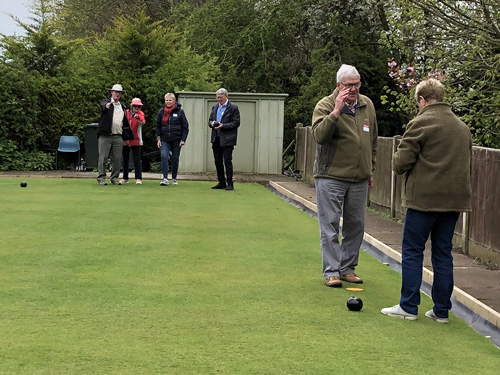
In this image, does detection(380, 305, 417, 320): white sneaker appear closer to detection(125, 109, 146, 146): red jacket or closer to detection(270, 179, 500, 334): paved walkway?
detection(270, 179, 500, 334): paved walkway

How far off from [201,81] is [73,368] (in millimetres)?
19320

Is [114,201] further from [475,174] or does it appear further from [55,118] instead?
[55,118]

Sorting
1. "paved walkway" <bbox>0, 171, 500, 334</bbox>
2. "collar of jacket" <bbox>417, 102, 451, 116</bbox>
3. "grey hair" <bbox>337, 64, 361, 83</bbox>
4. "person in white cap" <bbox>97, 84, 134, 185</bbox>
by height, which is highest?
"grey hair" <bbox>337, 64, 361, 83</bbox>

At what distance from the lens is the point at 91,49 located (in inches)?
989

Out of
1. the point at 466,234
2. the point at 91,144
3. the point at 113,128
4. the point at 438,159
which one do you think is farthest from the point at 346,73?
the point at 91,144

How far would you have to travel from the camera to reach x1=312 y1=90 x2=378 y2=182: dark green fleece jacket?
7.52 meters

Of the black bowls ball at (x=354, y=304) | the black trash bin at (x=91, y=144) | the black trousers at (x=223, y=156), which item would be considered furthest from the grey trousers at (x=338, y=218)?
the black trash bin at (x=91, y=144)

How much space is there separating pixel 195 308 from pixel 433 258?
1.80 m

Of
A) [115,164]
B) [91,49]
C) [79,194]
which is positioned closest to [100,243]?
[79,194]

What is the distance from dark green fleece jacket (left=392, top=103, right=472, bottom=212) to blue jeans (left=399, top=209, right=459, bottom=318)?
0.12 m

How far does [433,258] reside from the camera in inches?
254

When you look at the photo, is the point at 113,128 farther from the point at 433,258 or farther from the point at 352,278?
the point at 433,258

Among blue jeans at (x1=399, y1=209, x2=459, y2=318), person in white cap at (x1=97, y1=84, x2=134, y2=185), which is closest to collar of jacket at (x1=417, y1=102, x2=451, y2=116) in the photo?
A: blue jeans at (x1=399, y1=209, x2=459, y2=318)

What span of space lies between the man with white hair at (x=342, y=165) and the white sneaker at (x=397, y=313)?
1.08 m
